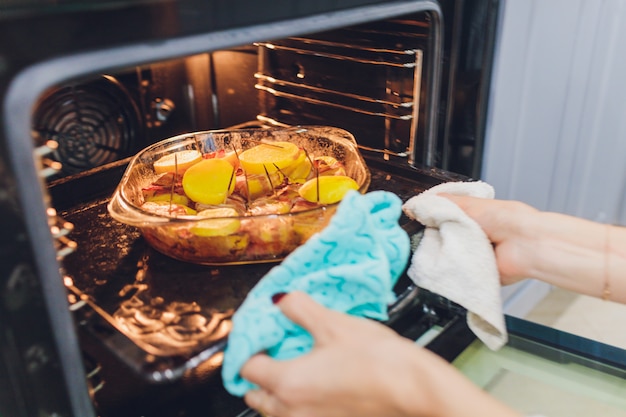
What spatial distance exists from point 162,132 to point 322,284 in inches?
21.7

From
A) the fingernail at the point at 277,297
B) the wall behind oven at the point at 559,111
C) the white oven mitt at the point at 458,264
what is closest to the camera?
the fingernail at the point at 277,297

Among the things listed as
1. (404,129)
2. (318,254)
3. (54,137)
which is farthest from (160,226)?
(404,129)

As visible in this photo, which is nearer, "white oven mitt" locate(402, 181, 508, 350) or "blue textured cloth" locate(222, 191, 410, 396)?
"blue textured cloth" locate(222, 191, 410, 396)

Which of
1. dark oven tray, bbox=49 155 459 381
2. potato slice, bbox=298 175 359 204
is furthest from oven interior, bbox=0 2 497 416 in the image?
potato slice, bbox=298 175 359 204

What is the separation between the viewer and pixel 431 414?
519 mm

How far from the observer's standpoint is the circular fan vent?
91cm

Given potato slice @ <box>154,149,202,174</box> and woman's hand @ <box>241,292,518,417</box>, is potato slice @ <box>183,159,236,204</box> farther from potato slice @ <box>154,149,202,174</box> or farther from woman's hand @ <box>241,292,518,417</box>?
woman's hand @ <box>241,292,518,417</box>

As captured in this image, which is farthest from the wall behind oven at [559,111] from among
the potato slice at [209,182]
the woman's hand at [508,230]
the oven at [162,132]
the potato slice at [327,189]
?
the potato slice at [209,182]

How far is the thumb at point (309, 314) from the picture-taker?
21.5 inches

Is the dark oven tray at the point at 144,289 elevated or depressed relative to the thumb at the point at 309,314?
depressed

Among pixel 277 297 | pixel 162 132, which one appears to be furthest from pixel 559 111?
pixel 277 297

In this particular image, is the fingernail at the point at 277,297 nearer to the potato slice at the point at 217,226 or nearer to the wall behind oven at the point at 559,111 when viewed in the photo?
the potato slice at the point at 217,226

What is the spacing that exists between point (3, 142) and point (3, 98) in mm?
33

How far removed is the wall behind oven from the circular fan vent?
62 centimetres
